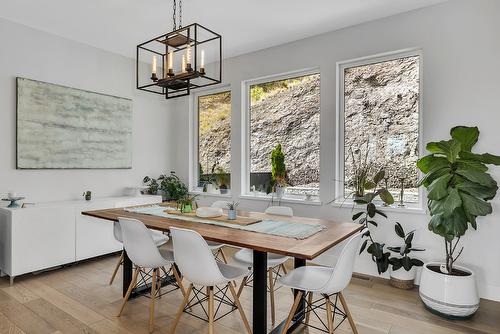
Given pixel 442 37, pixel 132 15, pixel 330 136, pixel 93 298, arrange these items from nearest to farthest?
1. pixel 93 298
2. pixel 442 37
3. pixel 132 15
4. pixel 330 136

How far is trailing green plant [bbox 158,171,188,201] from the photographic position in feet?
16.2

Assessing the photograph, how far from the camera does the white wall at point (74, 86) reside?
11.6ft

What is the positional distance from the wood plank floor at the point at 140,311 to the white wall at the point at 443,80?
51 centimetres

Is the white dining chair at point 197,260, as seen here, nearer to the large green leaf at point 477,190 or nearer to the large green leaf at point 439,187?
the large green leaf at point 439,187

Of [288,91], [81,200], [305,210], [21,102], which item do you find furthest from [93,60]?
[305,210]

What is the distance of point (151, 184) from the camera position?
496cm

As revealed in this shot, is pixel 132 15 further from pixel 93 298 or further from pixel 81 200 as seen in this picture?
pixel 93 298

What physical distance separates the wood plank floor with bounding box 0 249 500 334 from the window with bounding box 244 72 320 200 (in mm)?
1420

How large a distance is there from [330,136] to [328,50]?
3.39 ft

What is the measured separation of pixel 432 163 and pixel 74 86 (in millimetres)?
4198

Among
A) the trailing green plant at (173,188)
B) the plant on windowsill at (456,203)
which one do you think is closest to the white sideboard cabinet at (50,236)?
the trailing green plant at (173,188)

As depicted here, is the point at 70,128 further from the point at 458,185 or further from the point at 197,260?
the point at 458,185

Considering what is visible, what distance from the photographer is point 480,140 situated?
291cm

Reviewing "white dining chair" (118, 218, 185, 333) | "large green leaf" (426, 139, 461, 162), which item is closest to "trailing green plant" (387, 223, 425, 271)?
"large green leaf" (426, 139, 461, 162)
